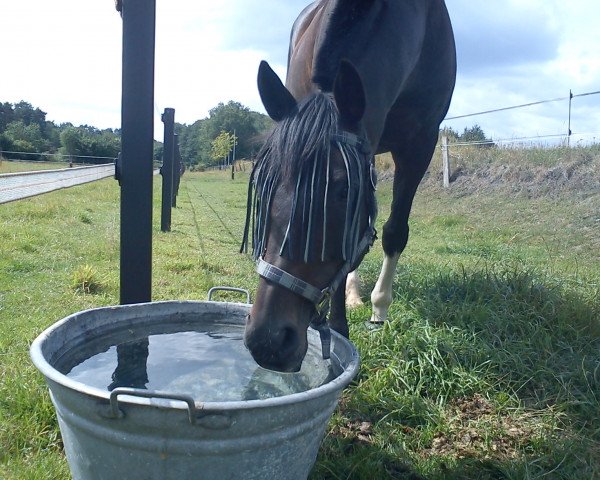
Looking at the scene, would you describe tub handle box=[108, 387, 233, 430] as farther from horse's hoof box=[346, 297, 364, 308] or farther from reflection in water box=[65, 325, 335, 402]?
horse's hoof box=[346, 297, 364, 308]

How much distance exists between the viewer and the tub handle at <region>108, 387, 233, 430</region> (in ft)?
3.87

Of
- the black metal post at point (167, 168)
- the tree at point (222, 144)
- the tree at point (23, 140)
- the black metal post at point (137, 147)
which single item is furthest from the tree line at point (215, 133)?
the black metal post at point (137, 147)

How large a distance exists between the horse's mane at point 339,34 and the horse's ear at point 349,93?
28cm

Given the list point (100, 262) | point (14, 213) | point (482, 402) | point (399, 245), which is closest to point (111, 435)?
point (482, 402)

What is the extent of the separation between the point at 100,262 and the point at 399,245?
2924 mm

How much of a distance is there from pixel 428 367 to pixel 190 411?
5.84 ft

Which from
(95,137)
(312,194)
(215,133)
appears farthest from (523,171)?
(215,133)

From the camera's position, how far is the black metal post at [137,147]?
92.1 inches

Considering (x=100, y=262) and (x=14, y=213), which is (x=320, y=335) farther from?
(x=14, y=213)

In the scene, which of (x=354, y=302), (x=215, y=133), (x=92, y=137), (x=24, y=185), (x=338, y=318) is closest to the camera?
(x=338, y=318)

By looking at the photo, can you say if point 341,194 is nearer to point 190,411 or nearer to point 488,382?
point 190,411

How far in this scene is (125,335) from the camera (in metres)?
2.08

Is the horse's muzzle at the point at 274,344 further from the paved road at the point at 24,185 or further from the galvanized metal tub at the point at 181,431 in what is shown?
the paved road at the point at 24,185

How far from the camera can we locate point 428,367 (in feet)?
8.91
